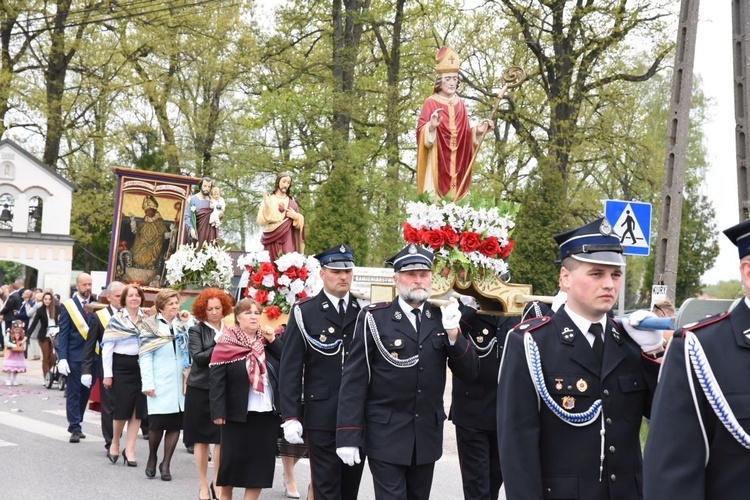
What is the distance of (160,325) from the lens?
1090cm

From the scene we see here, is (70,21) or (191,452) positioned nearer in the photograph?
(191,452)

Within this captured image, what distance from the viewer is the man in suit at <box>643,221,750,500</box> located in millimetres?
2975

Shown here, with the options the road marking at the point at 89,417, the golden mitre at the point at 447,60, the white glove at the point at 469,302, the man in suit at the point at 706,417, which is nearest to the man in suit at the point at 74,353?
the road marking at the point at 89,417

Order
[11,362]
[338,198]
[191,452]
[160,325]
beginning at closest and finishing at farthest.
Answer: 1. [160,325]
2. [191,452]
3. [11,362]
4. [338,198]

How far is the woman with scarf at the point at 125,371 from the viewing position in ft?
36.8

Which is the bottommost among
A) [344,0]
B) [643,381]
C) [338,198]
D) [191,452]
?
[191,452]

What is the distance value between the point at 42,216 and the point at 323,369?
103 ft

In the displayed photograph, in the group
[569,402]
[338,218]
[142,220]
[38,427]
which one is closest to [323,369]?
[569,402]

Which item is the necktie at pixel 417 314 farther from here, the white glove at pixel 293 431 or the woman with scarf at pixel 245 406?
the woman with scarf at pixel 245 406

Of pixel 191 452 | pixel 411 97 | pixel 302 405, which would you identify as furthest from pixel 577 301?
pixel 411 97

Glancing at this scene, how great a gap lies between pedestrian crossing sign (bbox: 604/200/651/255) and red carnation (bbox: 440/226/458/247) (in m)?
3.09

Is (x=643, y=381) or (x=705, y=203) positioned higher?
(x=705, y=203)

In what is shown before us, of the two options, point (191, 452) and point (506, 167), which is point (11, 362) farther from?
point (506, 167)

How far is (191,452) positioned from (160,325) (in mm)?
2356
